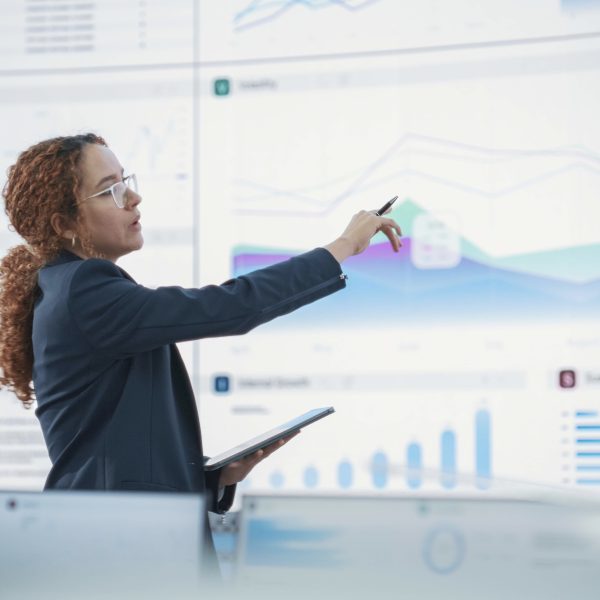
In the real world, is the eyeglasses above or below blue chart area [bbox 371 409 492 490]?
above

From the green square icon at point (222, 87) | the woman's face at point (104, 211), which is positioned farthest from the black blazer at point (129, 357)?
the green square icon at point (222, 87)

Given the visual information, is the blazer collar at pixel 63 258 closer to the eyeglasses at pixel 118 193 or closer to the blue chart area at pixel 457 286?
the eyeglasses at pixel 118 193

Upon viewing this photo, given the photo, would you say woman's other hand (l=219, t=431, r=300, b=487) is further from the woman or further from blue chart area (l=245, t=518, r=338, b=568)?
blue chart area (l=245, t=518, r=338, b=568)

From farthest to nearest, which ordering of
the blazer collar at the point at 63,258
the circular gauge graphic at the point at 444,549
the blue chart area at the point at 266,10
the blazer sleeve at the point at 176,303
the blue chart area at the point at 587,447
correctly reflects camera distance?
the blue chart area at the point at 266,10, the blue chart area at the point at 587,447, the blazer collar at the point at 63,258, the blazer sleeve at the point at 176,303, the circular gauge graphic at the point at 444,549

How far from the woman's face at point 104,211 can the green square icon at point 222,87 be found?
98 centimetres

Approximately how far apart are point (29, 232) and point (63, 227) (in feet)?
0.16

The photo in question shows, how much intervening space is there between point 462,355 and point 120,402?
43.6 inches

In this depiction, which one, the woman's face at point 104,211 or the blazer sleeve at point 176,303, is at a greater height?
the woman's face at point 104,211

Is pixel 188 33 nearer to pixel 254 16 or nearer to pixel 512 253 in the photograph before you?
pixel 254 16

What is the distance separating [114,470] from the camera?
3.52ft

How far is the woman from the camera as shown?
108 cm

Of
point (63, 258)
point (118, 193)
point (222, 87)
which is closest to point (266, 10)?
point (222, 87)

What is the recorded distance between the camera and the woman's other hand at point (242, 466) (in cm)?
122

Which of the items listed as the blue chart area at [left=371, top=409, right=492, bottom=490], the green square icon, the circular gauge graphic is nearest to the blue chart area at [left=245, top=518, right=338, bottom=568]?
the circular gauge graphic
